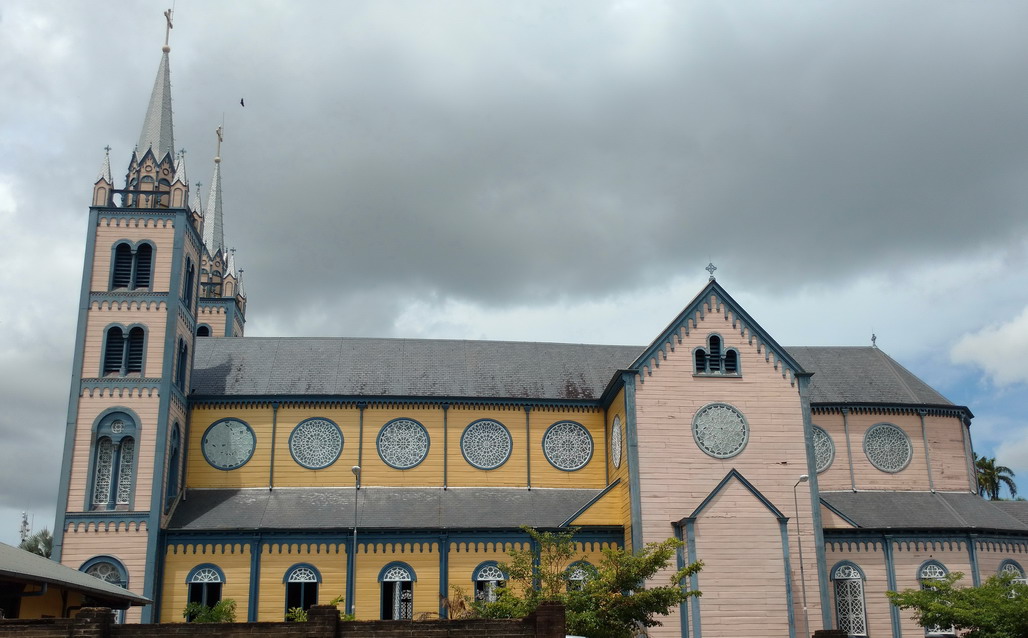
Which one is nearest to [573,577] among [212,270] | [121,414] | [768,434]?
[768,434]

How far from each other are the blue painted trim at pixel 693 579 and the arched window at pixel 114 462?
871 inches

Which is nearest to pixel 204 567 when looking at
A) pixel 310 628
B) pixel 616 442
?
pixel 616 442

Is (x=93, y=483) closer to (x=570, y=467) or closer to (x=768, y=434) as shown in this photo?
(x=570, y=467)

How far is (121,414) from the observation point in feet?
131

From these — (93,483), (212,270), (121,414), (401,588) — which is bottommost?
(401,588)

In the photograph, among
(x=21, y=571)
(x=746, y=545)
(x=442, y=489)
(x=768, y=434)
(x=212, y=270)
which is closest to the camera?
(x=21, y=571)

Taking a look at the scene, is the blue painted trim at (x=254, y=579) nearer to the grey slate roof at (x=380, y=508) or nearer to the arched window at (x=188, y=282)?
the grey slate roof at (x=380, y=508)

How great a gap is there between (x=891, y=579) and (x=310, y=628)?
96.9ft

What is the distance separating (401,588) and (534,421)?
9.96 metres

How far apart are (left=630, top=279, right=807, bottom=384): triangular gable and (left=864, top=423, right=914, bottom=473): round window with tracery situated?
24.9 ft

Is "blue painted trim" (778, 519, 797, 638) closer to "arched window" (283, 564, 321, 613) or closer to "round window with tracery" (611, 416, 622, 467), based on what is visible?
"round window with tracery" (611, 416, 622, 467)

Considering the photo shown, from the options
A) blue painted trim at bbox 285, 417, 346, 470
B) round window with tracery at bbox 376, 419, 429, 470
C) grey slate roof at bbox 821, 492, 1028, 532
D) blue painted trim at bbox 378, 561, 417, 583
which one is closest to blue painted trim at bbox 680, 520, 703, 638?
grey slate roof at bbox 821, 492, 1028, 532

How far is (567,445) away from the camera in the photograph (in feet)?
146

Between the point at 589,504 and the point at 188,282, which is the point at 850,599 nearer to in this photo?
the point at 589,504
